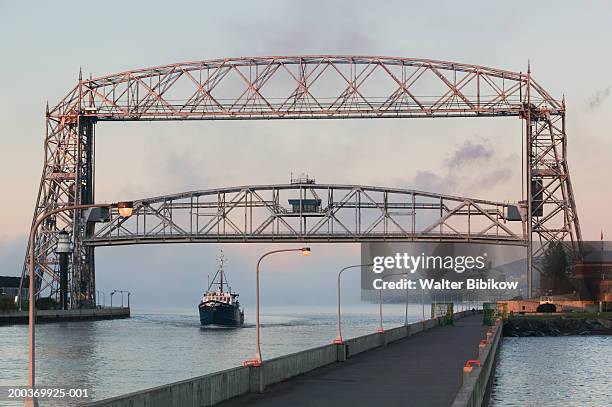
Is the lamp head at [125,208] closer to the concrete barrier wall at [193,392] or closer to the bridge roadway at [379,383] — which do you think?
the concrete barrier wall at [193,392]

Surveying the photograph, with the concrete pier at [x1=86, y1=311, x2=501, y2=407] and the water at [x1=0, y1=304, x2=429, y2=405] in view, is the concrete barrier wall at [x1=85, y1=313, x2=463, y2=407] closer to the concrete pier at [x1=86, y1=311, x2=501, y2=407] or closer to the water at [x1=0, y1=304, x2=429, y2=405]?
the concrete pier at [x1=86, y1=311, x2=501, y2=407]

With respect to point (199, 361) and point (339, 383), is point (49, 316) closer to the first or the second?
point (199, 361)

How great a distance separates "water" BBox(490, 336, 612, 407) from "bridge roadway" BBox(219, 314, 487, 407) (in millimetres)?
3589

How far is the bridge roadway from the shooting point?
4166cm

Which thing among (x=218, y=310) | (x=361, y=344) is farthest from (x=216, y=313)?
(x=361, y=344)

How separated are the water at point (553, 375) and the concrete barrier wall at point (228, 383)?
9453 millimetres

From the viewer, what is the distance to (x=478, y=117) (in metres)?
140

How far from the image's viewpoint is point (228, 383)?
40719mm

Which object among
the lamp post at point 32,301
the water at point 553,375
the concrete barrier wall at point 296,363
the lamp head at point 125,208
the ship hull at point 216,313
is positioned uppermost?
the lamp head at point 125,208

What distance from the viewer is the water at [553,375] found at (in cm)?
6166

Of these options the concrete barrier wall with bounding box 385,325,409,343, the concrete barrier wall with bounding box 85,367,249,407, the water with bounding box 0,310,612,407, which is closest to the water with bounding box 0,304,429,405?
the water with bounding box 0,310,612,407

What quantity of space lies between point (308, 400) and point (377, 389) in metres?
6.33

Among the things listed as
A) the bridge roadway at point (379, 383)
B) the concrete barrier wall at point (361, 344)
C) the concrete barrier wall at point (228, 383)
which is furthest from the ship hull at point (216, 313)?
the concrete barrier wall at point (228, 383)

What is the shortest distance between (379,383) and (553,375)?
33.1 metres
